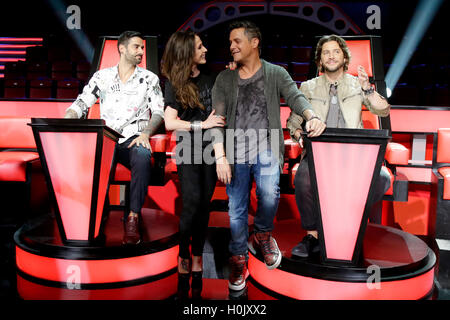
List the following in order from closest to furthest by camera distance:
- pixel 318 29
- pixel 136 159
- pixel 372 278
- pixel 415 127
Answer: pixel 372 278
pixel 136 159
pixel 415 127
pixel 318 29

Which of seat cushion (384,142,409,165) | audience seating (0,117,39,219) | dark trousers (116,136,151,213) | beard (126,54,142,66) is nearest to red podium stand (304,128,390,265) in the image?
seat cushion (384,142,409,165)

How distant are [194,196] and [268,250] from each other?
381 millimetres

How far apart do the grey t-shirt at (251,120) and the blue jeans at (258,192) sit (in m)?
0.04

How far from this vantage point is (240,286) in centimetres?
165

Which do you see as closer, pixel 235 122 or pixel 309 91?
pixel 235 122

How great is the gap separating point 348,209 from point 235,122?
0.57 meters

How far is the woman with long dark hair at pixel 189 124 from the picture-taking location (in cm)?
162

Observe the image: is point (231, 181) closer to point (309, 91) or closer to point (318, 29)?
point (309, 91)

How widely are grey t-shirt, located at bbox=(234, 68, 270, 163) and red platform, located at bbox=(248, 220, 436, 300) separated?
1.47 feet

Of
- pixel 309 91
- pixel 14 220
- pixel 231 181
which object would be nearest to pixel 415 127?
pixel 309 91

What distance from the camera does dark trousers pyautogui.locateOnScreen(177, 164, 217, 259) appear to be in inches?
64.9

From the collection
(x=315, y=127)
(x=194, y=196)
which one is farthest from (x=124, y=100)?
(x=315, y=127)

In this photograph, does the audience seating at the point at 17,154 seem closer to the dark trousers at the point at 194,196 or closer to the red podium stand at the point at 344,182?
the dark trousers at the point at 194,196

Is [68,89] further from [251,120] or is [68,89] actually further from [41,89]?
[251,120]
